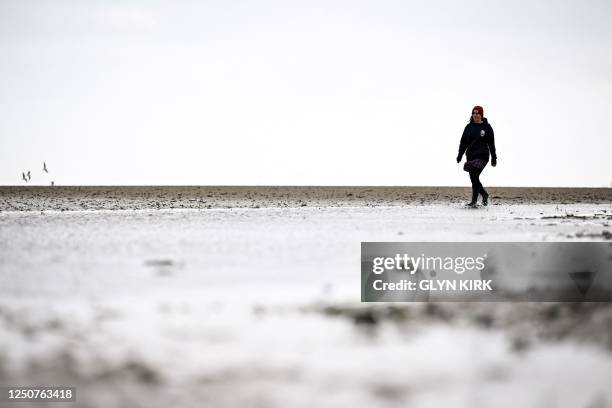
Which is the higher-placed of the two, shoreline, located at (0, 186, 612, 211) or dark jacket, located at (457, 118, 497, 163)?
dark jacket, located at (457, 118, 497, 163)

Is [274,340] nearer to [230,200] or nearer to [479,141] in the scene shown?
[479,141]

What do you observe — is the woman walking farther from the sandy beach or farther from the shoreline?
the sandy beach

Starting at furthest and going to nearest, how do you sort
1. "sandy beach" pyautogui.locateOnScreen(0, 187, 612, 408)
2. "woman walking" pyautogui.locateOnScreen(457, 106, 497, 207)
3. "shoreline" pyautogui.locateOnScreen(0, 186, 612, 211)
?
"shoreline" pyautogui.locateOnScreen(0, 186, 612, 211)
"woman walking" pyautogui.locateOnScreen(457, 106, 497, 207)
"sandy beach" pyautogui.locateOnScreen(0, 187, 612, 408)

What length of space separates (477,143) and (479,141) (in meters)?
0.06

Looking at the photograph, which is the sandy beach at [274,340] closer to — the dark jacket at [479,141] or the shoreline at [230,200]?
the dark jacket at [479,141]

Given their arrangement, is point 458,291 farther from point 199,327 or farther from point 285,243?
point 285,243

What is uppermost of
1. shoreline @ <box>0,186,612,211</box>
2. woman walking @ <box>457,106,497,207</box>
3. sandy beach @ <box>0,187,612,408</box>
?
woman walking @ <box>457,106,497,207</box>

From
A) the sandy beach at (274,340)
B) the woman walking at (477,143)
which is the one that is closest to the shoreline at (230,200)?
the woman walking at (477,143)

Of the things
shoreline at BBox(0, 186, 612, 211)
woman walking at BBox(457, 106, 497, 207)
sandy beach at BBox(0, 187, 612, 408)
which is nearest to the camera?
sandy beach at BBox(0, 187, 612, 408)

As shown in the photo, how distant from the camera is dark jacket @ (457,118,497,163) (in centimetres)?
1408

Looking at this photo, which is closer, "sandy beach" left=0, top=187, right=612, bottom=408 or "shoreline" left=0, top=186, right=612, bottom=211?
"sandy beach" left=0, top=187, right=612, bottom=408

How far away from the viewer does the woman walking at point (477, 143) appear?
14.1 m

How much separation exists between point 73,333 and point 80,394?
31.1 inches

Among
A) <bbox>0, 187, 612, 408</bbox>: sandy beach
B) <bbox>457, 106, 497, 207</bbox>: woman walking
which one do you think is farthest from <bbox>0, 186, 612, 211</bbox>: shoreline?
<bbox>0, 187, 612, 408</bbox>: sandy beach
